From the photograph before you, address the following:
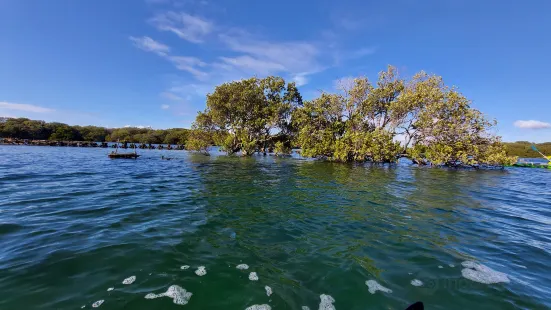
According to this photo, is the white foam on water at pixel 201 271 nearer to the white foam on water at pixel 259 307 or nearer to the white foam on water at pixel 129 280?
the white foam on water at pixel 129 280

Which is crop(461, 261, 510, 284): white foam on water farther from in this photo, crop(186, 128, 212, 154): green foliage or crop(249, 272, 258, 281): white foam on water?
crop(186, 128, 212, 154): green foliage

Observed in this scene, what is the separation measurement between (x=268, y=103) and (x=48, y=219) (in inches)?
1521

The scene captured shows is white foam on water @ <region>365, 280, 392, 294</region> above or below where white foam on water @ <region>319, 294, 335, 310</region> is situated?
above

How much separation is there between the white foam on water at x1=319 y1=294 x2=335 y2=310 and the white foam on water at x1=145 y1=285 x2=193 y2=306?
206cm

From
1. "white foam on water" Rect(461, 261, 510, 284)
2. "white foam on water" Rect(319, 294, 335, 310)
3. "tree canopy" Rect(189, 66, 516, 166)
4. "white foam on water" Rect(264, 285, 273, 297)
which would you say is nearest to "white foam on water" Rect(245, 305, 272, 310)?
"white foam on water" Rect(264, 285, 273, 297)

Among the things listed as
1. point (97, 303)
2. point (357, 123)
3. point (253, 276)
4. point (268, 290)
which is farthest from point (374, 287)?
point (357, 123)

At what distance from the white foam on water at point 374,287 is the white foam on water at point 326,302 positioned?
2.44 feet

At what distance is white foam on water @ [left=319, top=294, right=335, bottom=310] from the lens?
3510 millimetres

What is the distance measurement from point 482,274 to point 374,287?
2.40 meters

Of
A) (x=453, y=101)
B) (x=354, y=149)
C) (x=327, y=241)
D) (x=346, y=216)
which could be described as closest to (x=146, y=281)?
(x=327, y=241)

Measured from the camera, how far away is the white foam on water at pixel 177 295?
3541 mm

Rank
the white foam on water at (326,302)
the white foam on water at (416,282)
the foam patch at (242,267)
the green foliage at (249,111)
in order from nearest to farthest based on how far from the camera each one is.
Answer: the white foam on water at (326,302) → the white foam on water at (416,282) → the foam patch at (242,267) → the green foliage at (249,111)

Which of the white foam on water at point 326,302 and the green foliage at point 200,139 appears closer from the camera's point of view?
the white foam on water at point 326,302

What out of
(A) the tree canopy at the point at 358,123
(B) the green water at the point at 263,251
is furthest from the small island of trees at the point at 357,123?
(B) the green water at the point at 263,251
